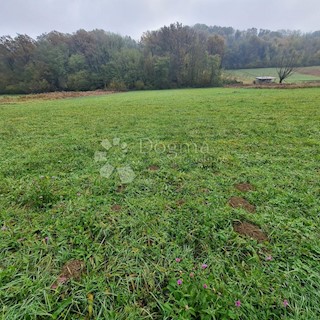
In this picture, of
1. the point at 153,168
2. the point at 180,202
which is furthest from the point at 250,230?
the point at 153,168

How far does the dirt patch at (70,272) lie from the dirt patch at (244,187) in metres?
2.01

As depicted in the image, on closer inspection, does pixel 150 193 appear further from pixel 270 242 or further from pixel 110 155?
pixel 110 155

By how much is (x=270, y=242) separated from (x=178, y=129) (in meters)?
4.21

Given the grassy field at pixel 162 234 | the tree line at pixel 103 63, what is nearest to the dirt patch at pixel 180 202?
the grassy field at pixel 162 234

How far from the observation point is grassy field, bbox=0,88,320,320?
129cm

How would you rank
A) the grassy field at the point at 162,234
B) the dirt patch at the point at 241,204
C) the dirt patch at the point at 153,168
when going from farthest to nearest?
the dirt patch at the point at 153,168, the dirt patch at the point at 241,204, the grassy field at the point at 162,234

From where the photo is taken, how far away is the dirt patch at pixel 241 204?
217 centimetres

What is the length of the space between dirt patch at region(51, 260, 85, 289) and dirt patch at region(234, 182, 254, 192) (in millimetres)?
2009

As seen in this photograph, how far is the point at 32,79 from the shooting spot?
32.6 meters

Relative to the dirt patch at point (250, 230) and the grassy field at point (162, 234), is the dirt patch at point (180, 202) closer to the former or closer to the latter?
the grassy field at point (162, 234)

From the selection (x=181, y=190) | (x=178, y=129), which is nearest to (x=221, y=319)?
(x=181, y=190)

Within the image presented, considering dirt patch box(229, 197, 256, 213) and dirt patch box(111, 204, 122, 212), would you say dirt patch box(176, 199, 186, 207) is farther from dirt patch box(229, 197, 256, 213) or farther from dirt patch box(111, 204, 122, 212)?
dirt patch box(111, 204, 122, 212)

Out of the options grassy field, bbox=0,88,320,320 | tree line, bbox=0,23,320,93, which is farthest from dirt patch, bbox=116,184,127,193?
tree line, bbox=0,23,320,93

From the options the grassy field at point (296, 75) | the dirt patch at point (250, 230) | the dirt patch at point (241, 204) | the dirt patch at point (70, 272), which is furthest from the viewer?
the grassy field at point (296, 75)
